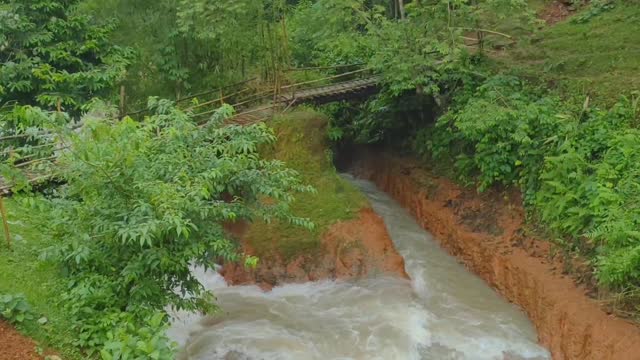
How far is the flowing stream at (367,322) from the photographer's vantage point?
9.55 m

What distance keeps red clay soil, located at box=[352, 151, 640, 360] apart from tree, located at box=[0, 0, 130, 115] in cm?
794

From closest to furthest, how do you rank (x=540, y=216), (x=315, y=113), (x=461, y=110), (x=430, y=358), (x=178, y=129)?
(x=178, y=129)
(x=430, y=358)
(x=540, y=216)
(x=461, y=110)
(x=315, y=113)

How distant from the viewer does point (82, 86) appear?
1219 cm

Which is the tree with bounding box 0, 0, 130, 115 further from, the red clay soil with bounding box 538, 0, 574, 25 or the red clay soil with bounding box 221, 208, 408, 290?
the red clay soil with bounding box 538, 0, 574, 25

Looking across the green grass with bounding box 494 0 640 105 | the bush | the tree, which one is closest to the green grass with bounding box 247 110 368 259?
the tree

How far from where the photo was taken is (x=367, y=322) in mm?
10422

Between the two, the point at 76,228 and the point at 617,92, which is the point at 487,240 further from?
the point at 76,228

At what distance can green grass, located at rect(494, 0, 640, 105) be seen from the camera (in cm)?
1263

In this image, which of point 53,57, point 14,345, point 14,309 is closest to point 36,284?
point 14,309

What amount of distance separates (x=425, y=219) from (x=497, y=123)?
3.48m

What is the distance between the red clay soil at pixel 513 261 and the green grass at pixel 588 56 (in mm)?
3071

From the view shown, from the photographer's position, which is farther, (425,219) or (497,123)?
(425,219)

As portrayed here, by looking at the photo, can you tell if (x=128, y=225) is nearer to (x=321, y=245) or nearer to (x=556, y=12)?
(x=321, y=245)

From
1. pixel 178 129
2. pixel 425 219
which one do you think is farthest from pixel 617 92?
pixel 178 129
